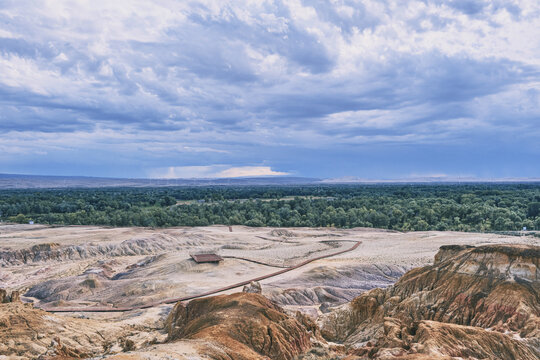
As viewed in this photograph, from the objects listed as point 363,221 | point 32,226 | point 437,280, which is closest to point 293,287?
point 437,280

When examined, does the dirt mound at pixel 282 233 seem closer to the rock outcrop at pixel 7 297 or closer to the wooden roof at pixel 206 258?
the wooden roof at pixel 206 258

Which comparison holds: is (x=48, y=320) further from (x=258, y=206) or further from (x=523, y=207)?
(x=523, y=207)

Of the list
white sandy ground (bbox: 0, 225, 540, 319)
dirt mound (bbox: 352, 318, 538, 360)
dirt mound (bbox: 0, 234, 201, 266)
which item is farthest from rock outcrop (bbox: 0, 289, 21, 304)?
dirt mound (bbox: 0, 234, 201, 266)

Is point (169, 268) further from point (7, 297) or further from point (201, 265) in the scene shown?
point (7, 297)

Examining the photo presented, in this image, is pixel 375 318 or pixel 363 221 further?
pixel 363 221

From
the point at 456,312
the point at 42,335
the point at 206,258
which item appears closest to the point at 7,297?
the point at 42,335

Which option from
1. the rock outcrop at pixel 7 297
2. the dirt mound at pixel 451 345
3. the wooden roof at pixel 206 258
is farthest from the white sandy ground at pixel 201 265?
the dirt mound at pixel 451 345

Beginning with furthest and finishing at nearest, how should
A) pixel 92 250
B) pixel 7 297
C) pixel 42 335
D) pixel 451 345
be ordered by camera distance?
pixel 92 250 < pixel 7 297 < pixel 42 335 < pixel 451 345
